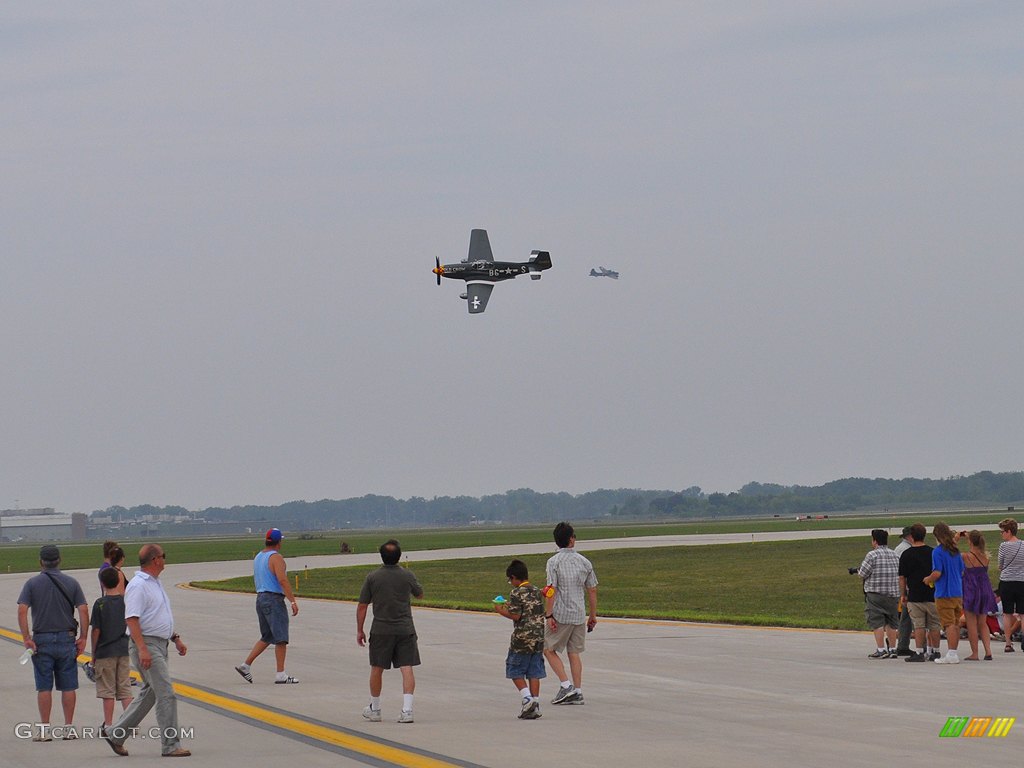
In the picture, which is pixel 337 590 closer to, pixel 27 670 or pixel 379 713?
pixel 27 670

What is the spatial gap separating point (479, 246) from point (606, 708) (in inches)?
1315

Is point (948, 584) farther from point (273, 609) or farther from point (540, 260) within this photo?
point (540, 260)

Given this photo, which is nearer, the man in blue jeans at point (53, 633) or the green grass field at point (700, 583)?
the man in blue jeans at point (53, 633)

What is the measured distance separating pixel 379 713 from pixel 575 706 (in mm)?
2440

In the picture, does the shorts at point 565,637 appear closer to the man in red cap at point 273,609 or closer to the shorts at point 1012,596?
the man in red cap at point 273,609

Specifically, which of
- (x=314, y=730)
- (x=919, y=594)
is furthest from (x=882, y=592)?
(x=314, y=730)

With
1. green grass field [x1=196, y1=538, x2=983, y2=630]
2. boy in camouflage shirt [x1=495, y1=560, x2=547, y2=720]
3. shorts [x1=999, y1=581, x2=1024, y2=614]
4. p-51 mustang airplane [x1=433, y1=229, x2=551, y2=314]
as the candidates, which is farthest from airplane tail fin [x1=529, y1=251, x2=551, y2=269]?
boy in camouflage shirt [x1=495, y1=560, x2=547, y2=720]

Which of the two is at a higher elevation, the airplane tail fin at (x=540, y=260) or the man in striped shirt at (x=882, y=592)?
the airplane tail fin at (x=540, y=260)

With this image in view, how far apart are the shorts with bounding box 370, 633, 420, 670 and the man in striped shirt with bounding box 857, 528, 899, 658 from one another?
8.68 m

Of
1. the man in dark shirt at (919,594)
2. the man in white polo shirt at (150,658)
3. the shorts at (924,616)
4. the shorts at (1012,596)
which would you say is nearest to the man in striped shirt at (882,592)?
the man in dark shirt at (919,594)

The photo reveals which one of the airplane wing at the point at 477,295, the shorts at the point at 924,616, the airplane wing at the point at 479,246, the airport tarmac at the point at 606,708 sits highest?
the airplane wing at the point at 479,246

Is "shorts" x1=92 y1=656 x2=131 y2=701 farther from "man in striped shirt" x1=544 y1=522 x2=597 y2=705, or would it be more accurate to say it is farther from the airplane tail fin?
the airplane tail fin

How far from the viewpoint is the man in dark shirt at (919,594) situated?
20734 mm

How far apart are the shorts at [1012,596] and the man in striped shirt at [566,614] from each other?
8.24 m
